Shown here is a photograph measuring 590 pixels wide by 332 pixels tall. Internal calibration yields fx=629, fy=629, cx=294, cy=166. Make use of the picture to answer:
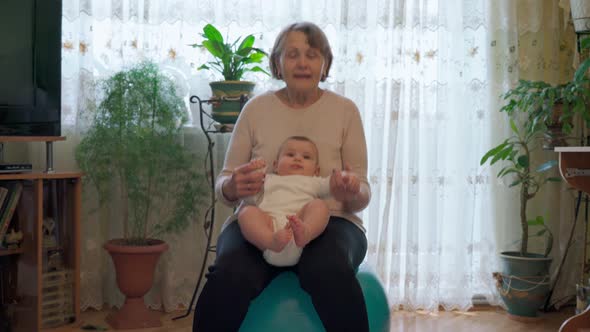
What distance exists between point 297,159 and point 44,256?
135cm

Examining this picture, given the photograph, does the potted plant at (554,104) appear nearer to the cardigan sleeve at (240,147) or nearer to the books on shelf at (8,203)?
the cardigan sleeve at (240,147)

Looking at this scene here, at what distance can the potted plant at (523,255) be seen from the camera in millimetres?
2883

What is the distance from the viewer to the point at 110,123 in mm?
2709

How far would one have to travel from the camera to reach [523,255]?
9.75ft

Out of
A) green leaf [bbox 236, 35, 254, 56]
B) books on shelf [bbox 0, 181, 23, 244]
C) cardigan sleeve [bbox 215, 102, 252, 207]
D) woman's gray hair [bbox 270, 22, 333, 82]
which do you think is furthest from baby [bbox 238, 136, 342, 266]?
books on shelf [bbox 0, 181, 23, 244]

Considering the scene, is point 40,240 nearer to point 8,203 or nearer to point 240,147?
point 8,203

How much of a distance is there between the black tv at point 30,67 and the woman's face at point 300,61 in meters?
1.18

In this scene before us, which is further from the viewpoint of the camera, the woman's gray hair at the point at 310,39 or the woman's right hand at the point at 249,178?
the woman's gray hair at the point at 310,39

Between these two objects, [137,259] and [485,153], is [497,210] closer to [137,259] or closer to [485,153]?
[485,153]

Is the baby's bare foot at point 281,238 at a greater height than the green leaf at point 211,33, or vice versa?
the green leaf at point 211,33

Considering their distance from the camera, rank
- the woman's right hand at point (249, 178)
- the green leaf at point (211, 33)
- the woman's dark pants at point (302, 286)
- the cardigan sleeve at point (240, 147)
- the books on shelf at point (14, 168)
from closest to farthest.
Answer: the woman's dark pants at point (302, 286) < the woman's right hand at point (249, 178) < the cardigan sleeve at point (240, 147) < the books on shelf at point (14, 168) < the green leaf at point (211, 33)

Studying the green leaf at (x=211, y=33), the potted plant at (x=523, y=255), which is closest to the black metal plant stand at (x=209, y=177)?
the green leaf at (x=211, y=33)

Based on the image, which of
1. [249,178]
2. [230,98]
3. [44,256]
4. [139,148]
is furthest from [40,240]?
[249,178]

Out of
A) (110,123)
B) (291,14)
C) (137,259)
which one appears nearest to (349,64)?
(291,14)
